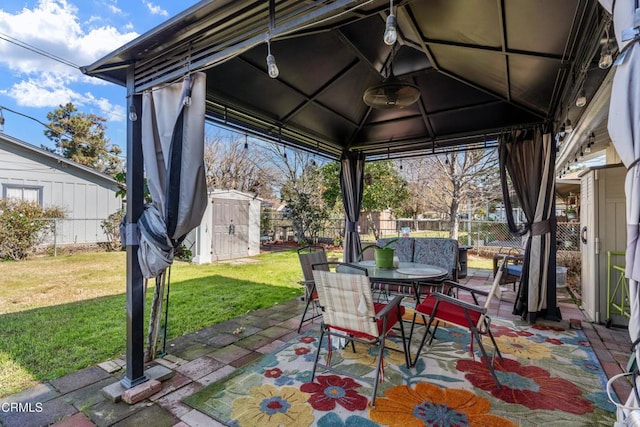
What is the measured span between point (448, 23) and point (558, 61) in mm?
1142

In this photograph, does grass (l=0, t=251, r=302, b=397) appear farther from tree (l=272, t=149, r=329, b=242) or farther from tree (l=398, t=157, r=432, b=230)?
tree (l=398, t=157, r=432, b=230)

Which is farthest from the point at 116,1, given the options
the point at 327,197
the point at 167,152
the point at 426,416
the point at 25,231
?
the point at 426,416

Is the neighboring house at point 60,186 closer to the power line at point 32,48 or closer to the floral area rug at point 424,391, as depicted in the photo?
the power line at point 32,48

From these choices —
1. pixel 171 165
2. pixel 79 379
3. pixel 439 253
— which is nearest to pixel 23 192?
pixel 79 379

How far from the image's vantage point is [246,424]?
6.13 ft

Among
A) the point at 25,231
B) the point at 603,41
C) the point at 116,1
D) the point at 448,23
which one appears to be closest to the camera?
the point at 603,41

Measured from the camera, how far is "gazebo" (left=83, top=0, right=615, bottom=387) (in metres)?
1.98

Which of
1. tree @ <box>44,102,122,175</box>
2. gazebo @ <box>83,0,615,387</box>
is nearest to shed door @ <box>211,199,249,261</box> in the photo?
gazebo @ <box>83,0,615,387</box>

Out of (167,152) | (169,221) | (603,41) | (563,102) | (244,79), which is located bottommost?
(169,221)

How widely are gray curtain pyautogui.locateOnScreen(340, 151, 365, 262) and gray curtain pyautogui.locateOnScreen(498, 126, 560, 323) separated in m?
2.71

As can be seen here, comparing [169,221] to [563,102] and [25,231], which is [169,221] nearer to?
[563,102]

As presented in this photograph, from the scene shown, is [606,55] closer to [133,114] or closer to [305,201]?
[133,114]

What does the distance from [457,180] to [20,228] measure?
11867mm

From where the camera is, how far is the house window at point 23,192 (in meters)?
8.86
